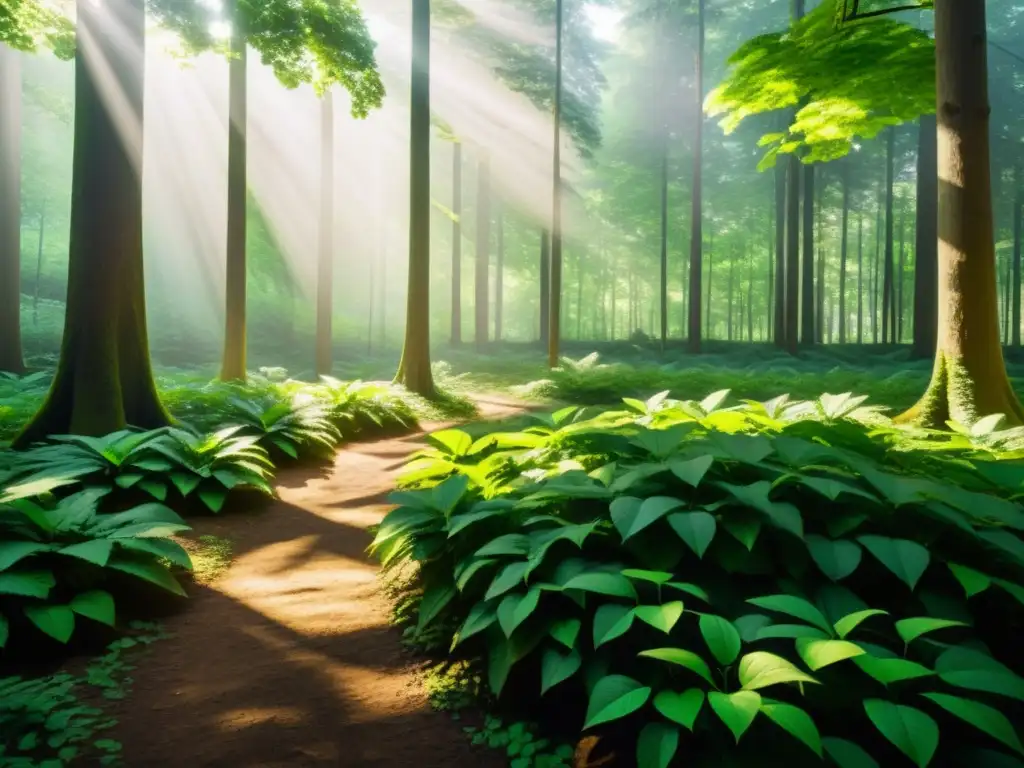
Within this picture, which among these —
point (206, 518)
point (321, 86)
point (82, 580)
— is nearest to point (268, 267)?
point (321, 86)

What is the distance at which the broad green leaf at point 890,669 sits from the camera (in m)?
1.96

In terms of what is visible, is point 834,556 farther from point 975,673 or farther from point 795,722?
point 795,722

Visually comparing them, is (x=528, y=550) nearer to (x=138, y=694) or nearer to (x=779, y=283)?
(x=138, y=694)

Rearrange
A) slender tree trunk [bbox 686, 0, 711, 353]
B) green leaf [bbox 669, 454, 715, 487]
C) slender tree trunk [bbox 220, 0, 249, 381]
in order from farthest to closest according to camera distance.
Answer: slender tree trunk [bbox 686, 0, 711, 353] < slender tree trunk [bbox 220, 0, 249, 381] < green leaf [bbox 669, 454, 715, 487]

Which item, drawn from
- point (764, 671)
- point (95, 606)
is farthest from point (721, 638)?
point (95, 606)

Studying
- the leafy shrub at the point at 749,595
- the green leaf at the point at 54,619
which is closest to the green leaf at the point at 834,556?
the leafy shrub at the point at 749,595

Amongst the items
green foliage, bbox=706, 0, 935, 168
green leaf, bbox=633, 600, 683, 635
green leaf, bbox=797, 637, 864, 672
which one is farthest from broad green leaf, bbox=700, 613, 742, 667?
green foliage, bbox=706, 0, 935, 168

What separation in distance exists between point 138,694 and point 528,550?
1.94m

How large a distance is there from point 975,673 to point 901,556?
1.72 feet

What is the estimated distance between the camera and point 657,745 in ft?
6.60

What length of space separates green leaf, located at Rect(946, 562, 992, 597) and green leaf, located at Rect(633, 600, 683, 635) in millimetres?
1070

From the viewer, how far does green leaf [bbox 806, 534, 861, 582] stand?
8.23ft

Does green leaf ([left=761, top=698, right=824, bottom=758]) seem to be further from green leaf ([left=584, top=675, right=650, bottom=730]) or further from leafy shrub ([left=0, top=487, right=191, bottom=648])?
leafy shrub ([left=0, top=487, right=191, bottom=648])

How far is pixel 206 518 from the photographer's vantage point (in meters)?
5.68
